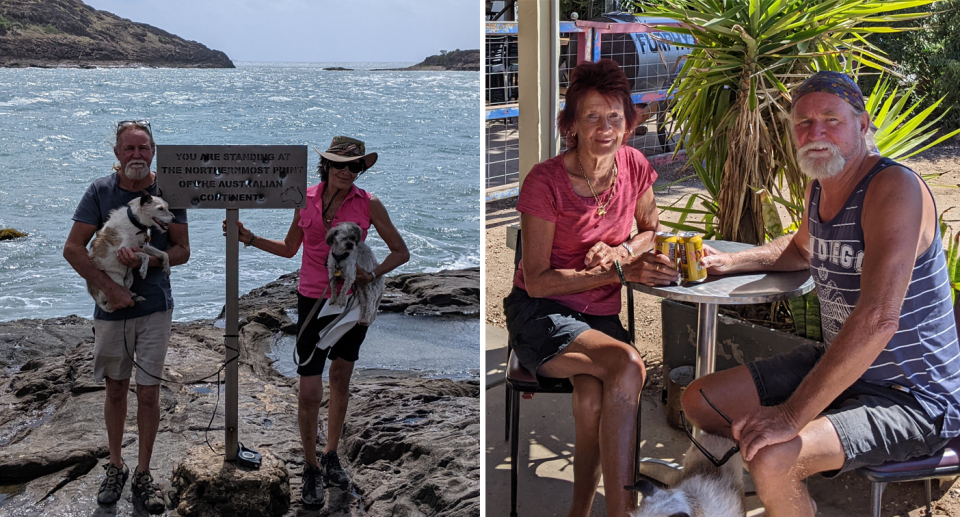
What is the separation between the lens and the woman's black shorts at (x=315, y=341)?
8.99 ft

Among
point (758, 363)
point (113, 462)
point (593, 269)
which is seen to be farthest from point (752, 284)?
point (113, 462)

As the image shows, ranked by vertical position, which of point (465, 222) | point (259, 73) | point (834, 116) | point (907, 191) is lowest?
point (465, 222)

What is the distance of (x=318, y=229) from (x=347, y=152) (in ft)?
1.02

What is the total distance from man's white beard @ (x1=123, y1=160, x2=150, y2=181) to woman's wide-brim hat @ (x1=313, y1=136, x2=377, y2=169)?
61 cm

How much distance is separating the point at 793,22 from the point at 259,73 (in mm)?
38784

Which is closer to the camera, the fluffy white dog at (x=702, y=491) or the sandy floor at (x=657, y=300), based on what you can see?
the fluffy white dog at (x=702, y=491)

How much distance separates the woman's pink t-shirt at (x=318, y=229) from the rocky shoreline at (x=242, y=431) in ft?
2.64

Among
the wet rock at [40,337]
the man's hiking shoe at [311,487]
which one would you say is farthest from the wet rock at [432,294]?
the man's hiking shoe at [311,487]

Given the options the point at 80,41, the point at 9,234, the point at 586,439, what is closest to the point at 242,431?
the point at 586,439

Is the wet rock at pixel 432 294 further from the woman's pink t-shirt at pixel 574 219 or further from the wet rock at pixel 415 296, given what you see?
the woman's pink t-shirt at pixel 574 219

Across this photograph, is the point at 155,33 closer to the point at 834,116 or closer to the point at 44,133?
the point at 44,133

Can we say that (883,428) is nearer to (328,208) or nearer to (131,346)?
(328,208)

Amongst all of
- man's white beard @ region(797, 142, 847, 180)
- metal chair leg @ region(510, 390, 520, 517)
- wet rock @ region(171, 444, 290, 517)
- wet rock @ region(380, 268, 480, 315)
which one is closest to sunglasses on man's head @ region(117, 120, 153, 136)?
wet rock @ region(171, 444, 290, 517)

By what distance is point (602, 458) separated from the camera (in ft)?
6.97
